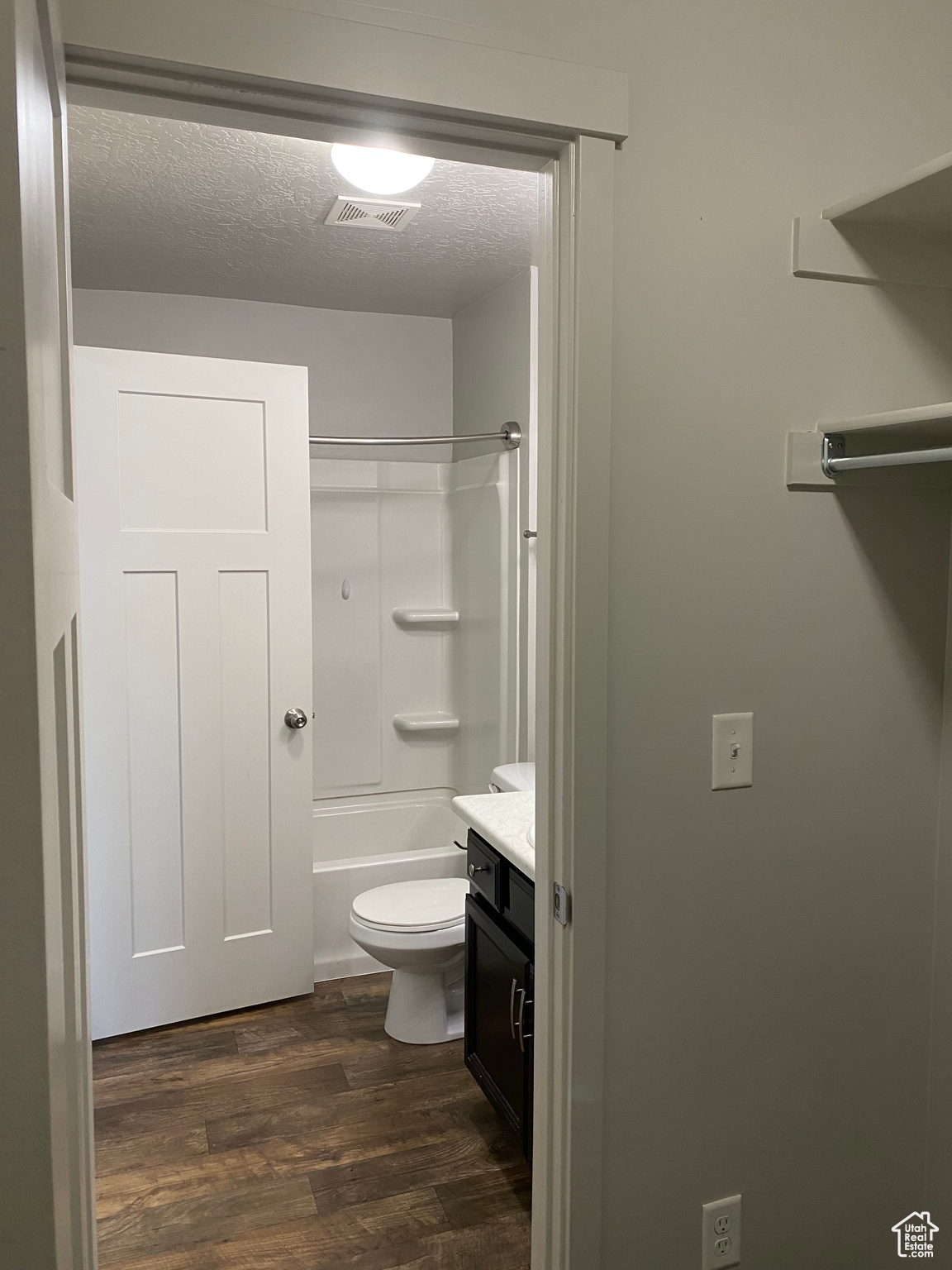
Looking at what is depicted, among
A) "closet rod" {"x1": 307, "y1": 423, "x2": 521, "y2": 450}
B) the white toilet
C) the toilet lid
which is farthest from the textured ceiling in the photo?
the toilet lid

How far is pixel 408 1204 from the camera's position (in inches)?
83.4

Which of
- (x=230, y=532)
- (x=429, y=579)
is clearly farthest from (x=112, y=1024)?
(x=429, y=579)

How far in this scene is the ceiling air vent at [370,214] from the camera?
8.19 ft

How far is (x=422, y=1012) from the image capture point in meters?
2.87

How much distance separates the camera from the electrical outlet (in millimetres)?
1472

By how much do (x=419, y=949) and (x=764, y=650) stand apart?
1.67 m

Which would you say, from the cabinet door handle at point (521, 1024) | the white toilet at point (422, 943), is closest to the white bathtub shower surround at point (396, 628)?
the white toilet at point (422, 943)

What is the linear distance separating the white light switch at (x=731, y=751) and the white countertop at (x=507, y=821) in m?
0.53

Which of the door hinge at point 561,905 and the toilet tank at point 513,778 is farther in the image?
the toilet tank at point 513,778

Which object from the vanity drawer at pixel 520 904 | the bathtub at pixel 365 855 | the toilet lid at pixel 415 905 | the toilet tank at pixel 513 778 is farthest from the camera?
the bathtub at pixel 365 855

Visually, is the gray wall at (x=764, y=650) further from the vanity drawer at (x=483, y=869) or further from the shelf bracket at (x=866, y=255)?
the vanity drawer at (x=483, y=869)

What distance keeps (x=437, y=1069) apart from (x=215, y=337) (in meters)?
2.65

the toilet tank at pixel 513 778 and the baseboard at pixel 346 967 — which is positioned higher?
the toilet tank at pixel 513 778

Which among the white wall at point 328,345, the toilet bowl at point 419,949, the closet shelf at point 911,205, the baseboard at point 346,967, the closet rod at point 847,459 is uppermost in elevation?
the white wall at point 328,345
